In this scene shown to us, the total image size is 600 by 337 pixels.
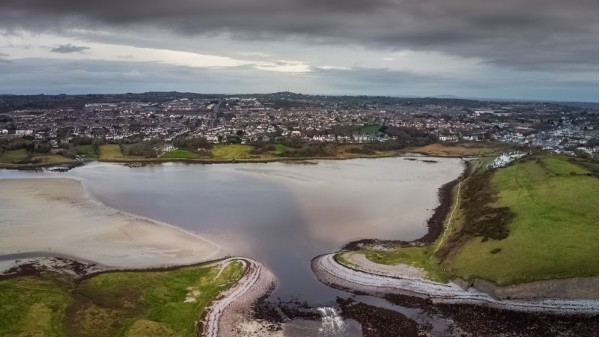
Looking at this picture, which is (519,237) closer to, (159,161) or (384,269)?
(384,269)

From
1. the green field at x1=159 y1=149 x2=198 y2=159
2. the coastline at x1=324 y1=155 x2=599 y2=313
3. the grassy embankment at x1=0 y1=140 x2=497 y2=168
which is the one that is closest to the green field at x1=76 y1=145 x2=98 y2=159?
the grassy embankment at x1=0 y1=140 x2=497 y2=168

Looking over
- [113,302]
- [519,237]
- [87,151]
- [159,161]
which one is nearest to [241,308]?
[113,302]

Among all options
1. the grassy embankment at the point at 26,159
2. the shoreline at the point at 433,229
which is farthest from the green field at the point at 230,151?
the shoreline at the point at 433,229

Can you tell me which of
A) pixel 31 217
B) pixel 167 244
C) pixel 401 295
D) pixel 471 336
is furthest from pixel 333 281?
pixel 31 217

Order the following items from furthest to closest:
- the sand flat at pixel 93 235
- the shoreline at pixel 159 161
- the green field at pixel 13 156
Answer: the green field at pixel 13 156, the shoreline at pixel 159 161, the sand flat at pixel 93 235

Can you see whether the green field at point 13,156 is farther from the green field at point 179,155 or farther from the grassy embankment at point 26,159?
the green field at point 179,155

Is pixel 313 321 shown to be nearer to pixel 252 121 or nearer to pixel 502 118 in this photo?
pixel 252 121

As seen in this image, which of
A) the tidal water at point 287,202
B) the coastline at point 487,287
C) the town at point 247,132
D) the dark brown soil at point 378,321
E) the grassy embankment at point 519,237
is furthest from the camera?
the town at point 247,132
